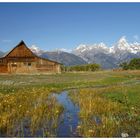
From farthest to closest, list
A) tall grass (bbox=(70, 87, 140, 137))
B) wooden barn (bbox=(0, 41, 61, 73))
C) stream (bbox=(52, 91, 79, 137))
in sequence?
1. wooden barn (bbox=(0, 41, 61, 73))
2. stream (bbox=(52, 91, 79, 137))
3. tall grass (bbox=(70, 87, 140, 137))

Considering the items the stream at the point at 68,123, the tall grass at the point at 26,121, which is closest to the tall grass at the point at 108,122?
the stream at the point at 68,123

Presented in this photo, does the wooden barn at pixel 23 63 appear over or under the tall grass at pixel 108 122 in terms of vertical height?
over

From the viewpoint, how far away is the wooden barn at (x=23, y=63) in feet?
306

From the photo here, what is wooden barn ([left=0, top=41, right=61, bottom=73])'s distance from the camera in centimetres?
9319

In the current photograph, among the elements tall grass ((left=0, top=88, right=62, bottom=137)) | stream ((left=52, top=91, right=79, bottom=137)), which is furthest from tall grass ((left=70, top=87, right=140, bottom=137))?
tall grass ((left=0, top=88, right=62, bottom=137))

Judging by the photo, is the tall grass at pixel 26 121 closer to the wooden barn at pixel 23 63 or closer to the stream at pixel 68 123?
the stream at pixel 68 123

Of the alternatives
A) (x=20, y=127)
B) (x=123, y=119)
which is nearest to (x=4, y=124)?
(x=20, y=127)

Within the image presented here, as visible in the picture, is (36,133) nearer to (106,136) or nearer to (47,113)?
(106,136)

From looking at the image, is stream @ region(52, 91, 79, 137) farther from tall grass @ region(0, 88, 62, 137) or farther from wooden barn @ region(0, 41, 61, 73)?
wooden barn @ region(0, 41, 61, 73)

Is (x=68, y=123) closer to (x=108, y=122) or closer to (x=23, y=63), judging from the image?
(x=108, y=122)

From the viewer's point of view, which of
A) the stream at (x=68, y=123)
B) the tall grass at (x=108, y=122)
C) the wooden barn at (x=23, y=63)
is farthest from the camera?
the wooden barn at (x=23, y=63)

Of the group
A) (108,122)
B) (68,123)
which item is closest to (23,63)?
(68,123)

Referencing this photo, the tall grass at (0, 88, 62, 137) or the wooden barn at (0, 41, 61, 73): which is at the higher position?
the wooden barn at (0, 41, 61, 73)

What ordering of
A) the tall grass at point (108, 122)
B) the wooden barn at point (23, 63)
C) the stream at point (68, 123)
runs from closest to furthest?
1. the tall grass at point (108, 122)
2. the stream at point (68, 123)
3. the wooden barn at point (23, 63)
